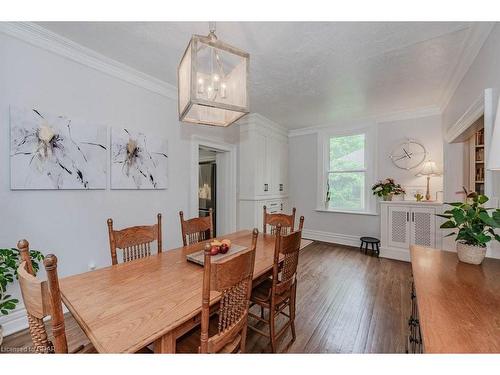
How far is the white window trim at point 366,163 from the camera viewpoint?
4355 mm

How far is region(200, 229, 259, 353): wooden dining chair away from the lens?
952mm

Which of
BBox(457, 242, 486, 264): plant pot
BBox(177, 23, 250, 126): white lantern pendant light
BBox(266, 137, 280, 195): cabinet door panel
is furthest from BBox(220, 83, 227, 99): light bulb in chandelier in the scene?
BBox(266, 137, 280, 195): cabinet door panel

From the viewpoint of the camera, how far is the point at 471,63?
86.8 inches

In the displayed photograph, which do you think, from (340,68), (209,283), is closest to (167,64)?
(340,68)

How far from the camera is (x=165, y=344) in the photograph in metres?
0.92

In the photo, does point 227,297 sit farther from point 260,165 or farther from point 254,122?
point 254,122

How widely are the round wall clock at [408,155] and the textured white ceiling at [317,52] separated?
2.78 ft

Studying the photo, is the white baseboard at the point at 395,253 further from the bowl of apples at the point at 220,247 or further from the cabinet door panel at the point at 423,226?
the bowl of apples at the point at 220,247

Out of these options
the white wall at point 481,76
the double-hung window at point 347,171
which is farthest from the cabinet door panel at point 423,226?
the white wall at point 481,76

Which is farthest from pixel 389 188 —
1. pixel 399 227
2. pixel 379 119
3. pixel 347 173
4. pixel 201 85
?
pixel 201 85

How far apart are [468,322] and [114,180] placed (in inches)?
113

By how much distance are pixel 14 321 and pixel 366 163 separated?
5.29 m

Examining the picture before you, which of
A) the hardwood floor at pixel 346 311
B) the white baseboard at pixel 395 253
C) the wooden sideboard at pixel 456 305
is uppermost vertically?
the wooden sideboard at pixel 456 305

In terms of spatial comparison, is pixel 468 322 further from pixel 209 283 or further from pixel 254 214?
pixel 254 214
